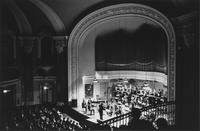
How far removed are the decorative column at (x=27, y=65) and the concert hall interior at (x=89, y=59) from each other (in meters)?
0.04

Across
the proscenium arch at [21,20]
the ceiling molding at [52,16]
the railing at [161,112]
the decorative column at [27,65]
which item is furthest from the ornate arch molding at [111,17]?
the proscenium arch at [21,20]

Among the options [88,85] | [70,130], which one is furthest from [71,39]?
[70,130]

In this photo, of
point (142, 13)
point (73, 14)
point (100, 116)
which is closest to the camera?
point (100, 116)

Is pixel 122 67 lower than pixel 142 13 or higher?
lower

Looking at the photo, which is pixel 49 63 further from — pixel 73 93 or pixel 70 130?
pixel 70 130

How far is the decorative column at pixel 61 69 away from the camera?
37.0 ft

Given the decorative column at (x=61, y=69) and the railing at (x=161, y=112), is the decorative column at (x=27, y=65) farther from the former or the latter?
the railing at (x=161, y=112)

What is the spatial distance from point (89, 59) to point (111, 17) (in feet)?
7.22

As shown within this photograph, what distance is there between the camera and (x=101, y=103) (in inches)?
404

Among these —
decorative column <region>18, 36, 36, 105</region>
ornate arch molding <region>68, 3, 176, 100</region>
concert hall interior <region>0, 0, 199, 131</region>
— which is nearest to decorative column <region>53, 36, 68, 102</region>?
concert hall interior <region>0, 0, 199, 131</region>

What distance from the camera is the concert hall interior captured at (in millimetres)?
9211

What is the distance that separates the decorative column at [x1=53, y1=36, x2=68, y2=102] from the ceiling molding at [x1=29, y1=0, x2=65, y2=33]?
16.5 inches

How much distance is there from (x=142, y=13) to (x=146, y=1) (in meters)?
0.57

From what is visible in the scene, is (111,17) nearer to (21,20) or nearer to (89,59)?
(89,59)
